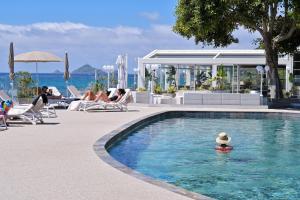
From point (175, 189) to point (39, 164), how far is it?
228 cm

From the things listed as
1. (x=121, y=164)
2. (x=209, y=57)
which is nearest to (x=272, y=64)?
(x=209, y=57)

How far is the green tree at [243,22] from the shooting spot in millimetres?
24125

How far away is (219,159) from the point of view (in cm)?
1038

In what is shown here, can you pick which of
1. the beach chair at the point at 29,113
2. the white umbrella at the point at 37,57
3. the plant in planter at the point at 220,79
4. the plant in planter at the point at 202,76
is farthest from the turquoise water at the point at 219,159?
the plant in planter at the point at 202,76

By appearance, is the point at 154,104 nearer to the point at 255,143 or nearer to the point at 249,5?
the point at 249,5

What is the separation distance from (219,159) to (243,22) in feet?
53.6

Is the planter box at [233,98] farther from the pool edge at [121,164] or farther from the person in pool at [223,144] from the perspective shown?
the person in pool at [223,144]

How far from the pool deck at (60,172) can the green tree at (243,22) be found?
13.8 m

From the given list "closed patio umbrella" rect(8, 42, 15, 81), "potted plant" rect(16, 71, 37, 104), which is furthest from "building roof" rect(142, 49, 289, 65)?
"closed patio umbrella" rect(8, 42, 15, 81)

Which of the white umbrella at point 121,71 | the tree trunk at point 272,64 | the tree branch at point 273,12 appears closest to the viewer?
the tree branch at point 273,12

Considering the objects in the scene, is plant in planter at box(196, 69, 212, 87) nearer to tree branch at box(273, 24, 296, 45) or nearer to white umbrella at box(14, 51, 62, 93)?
tree branch at box(273, 24, 296, 45)

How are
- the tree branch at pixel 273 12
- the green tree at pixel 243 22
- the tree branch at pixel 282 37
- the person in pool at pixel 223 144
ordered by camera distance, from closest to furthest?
the person in pool at pixel 223 144 < the green tree at pixel 243 22 < the tree branch at pixel 273 12 < the tree branch at pixel 282 37

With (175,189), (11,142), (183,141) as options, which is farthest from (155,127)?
(175,189)

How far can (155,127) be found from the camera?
16.0 meters
